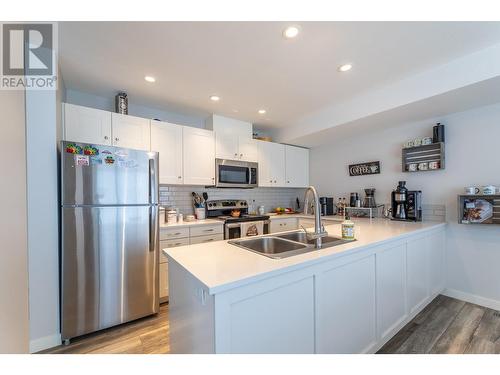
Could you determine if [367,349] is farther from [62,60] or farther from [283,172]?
[62,60]

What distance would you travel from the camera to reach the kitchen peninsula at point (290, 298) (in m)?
0.95

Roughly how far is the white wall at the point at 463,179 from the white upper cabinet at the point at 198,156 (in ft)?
8.06

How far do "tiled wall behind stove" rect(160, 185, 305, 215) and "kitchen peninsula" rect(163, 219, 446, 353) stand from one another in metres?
1.82

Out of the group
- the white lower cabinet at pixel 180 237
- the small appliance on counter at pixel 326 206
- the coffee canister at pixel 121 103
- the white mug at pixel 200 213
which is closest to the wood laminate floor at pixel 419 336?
the white lower cabinet at pixel 180 237

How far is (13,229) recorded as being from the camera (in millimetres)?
1494

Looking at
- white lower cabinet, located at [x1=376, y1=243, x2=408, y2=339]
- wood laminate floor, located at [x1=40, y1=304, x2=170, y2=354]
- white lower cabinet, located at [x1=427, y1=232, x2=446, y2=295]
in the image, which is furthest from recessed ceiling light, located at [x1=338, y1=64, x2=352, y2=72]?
wood laminate floor, located at [x1=40, y1=304, x2=170, y2=354]

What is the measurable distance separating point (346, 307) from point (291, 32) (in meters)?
1.92

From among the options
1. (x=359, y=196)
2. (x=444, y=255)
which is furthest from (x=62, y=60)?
(x=444, y=255)

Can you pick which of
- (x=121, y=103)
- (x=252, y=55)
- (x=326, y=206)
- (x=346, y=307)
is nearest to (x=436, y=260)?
(x=326, y=206)

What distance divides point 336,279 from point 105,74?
8.84 ft

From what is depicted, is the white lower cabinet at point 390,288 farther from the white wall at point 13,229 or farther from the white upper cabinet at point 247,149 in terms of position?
the white wall at point 13,229

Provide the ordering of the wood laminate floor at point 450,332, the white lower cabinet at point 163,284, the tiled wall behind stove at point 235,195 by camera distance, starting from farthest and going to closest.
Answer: the tiled wall behind stove at point 235,195, the white lower cabinet at point 163,284, the wood laminate floor at point 450,332

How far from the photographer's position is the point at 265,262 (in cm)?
114

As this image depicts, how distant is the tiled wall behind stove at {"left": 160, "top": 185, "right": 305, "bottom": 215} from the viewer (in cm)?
312
